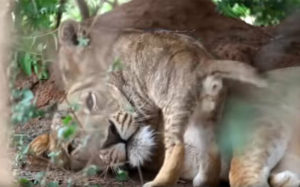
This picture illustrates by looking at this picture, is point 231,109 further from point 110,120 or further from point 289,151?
point 110,120

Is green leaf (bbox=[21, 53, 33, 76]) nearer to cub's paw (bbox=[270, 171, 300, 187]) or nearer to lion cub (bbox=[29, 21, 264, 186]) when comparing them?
lion cub (bbox=[29, 21, 264, 186])

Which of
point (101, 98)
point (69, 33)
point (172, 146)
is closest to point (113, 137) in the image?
point (101, 98)

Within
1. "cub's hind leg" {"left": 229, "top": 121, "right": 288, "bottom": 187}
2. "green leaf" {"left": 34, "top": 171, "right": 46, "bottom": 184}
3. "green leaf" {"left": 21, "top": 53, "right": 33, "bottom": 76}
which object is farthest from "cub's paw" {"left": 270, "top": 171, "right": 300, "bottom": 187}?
"green leaf" {"left": 21, "top": 53, "right": 33, "bottom": 76}

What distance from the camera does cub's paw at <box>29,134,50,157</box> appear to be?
12.8 ft

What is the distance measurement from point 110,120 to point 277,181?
0.89m

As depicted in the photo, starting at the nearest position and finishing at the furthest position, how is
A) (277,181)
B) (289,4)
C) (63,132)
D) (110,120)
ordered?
1. (63,132)
2. (277,181)
3. (110,120)
4. (289,4)

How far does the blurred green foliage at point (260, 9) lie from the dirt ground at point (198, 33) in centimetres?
8

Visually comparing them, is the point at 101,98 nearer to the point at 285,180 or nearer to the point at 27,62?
the point at 27,62

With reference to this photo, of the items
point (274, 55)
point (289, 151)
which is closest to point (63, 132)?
point (289, 151)

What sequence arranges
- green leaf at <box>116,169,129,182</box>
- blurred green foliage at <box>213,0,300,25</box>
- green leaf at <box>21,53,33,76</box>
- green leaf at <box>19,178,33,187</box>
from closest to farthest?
green leaf at <box>19,178,33,187</box>
green leaf at <box>21,53,33,76</box>
green leaf at <box>116,169,129,182</box>
blurred green foliage at <box>213,0,300,25</box>

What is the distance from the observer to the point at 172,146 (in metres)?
3.78

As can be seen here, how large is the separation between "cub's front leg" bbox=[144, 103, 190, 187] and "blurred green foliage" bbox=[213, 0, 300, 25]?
37.4 inches

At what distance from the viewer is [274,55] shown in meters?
4.16

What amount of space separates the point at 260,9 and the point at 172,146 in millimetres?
1171
